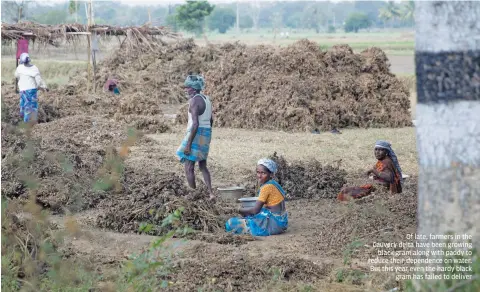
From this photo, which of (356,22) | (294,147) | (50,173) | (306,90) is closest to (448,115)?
(50,173)

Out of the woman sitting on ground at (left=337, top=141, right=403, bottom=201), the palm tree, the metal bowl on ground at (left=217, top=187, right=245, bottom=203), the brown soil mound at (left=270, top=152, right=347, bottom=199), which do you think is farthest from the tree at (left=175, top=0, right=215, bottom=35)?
the woman sitting on ground at (left=337, top=141, right=403, bottom=201)

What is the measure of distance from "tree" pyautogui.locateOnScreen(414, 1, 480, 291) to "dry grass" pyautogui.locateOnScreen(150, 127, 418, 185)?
641 centimetres

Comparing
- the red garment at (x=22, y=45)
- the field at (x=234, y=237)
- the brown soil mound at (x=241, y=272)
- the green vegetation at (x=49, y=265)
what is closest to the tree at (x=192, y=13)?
the red garment at (x=22, y=45)

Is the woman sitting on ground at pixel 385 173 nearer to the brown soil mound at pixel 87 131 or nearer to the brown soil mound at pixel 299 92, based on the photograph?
the brown soil mound at pixel 87 131

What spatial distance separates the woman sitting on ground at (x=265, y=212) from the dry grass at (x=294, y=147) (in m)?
3.07

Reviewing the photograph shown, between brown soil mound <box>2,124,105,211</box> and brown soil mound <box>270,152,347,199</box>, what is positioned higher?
brown soil mound <box>2,124,105,211</box>

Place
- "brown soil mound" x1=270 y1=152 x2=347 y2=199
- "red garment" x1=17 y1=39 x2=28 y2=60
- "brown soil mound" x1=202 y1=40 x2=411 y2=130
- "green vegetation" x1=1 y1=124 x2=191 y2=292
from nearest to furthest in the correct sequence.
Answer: "green vegetation" x1=1 y1=124 x2=191 y2=292 → "brown soil mound" x1=270 y1=152 x2=347 y2=199 → "brown soil mound" x1=202 y1=40 x2=411 y2=130 → "red garment" x1=17 y1=39 x2=28 y2=60

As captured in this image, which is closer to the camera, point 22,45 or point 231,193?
point 231,193

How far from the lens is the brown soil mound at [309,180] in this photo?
31.2 ft

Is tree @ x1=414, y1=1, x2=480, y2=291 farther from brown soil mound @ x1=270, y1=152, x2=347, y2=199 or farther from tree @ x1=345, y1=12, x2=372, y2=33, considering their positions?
tree @ x1=345, y1=12, x2=372, y2=33

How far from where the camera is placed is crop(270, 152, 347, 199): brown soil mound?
9508mm

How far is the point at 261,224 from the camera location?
7469 millimetres

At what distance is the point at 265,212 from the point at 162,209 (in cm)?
104

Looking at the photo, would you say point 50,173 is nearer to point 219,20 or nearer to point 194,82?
point 194,82
